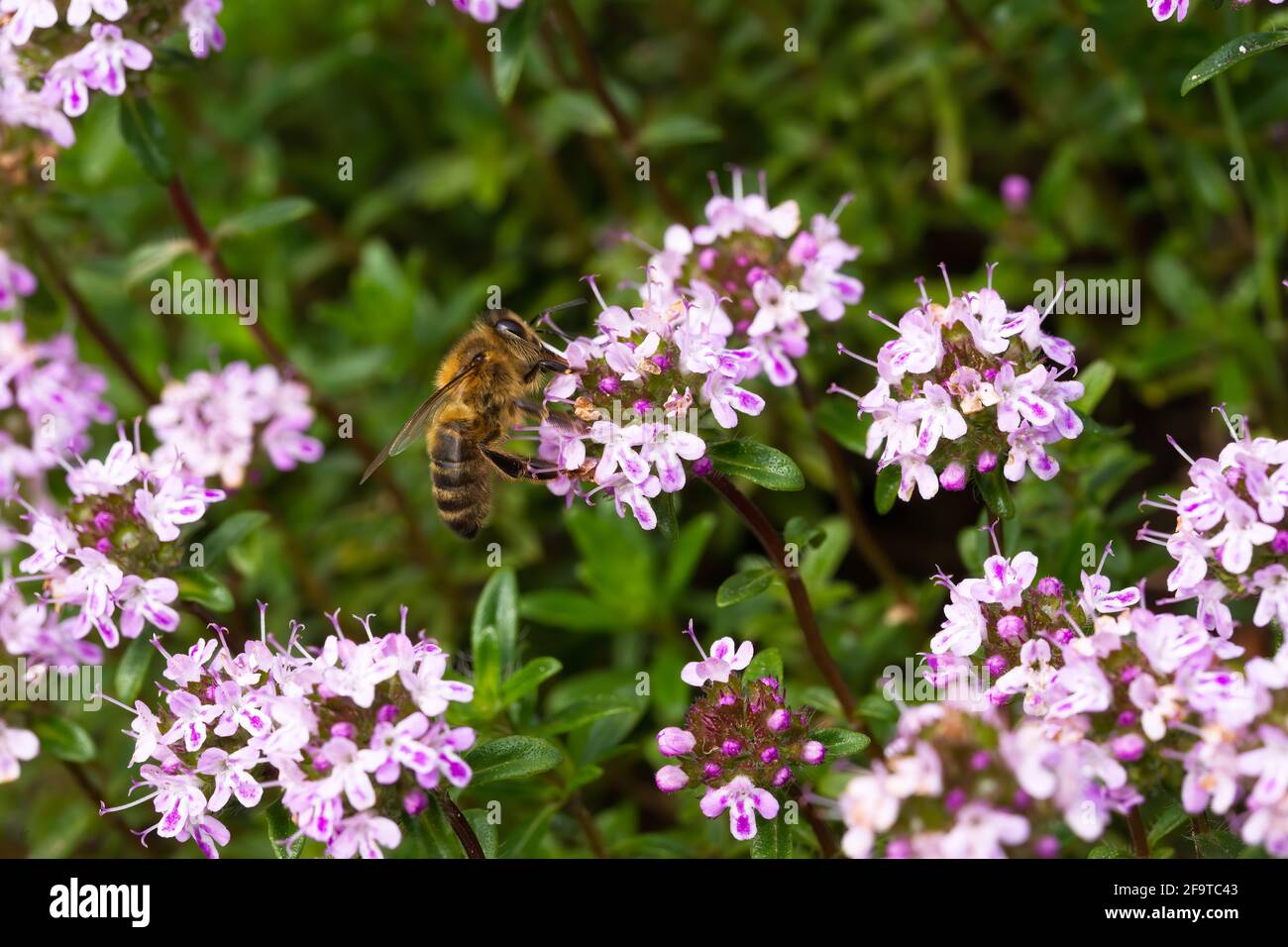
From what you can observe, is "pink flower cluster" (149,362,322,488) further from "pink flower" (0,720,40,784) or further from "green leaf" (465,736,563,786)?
"green leaf" (465,736,563,786)

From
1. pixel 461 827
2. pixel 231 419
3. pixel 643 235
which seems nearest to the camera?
pixel 461 827

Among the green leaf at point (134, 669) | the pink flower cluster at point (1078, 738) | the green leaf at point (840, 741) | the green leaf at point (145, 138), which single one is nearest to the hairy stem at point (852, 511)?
the green leaf at point (840, 741)

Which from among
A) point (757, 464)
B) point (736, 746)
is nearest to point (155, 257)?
point (757, 464)

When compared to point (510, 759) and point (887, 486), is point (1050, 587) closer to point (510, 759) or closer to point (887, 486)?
point (887, 486)

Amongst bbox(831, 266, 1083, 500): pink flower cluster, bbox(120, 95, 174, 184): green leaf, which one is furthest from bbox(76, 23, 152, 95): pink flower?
bbox(831, 266, 1083, 500): pink flower cluster
